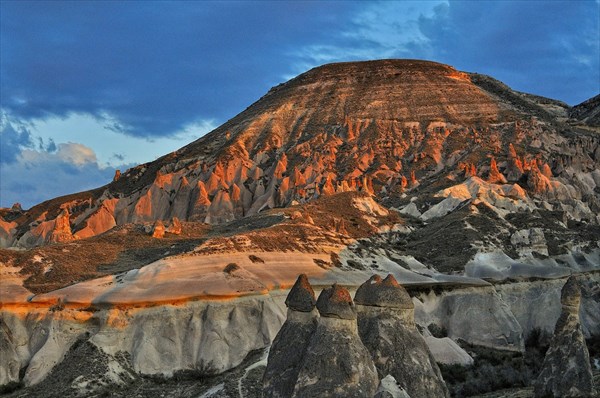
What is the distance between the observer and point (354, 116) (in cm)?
9731

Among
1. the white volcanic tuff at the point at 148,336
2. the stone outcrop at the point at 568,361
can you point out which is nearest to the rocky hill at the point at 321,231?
the white volcanic tuff at the point at 148,336

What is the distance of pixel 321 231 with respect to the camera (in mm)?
46562

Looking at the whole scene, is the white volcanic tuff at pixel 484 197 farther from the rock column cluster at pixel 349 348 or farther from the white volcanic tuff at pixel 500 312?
the rock column cluster at pixel 349 348

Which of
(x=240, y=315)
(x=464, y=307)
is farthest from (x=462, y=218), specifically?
(x=240, y=315)

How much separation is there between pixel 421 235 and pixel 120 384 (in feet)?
104

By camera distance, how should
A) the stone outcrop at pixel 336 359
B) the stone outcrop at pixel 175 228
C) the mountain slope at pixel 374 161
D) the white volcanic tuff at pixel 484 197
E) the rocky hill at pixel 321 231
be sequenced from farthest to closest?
the mountain slope at pixel 374 161, the white volcanic tuff at pixel 484 197, the stone outcrop at pixel 175 228, the rocky hill at pixel 321 231, the stone outcrop at pixel 336 359

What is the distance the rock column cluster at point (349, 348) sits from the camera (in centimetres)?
1683

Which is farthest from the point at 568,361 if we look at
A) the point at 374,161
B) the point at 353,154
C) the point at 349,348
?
the point at 353,154

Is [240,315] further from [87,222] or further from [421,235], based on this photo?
[87,222]

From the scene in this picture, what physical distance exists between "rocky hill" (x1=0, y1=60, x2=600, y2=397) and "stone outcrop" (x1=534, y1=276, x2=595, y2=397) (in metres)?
5.45

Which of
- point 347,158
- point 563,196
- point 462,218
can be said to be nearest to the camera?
point 462,218

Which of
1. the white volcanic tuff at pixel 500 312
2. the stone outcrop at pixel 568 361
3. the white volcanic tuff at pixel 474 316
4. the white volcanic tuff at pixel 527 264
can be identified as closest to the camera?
the stone outcrop at pixel 568 361

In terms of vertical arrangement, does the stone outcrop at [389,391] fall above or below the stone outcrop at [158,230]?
below

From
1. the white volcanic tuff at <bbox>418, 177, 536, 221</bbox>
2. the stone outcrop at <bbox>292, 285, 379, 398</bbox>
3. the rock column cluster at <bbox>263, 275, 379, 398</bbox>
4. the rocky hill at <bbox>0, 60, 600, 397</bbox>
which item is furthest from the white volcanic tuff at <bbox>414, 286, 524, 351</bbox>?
the stone outcrop at <bbox>292, 285, 379, 398</bbox>
